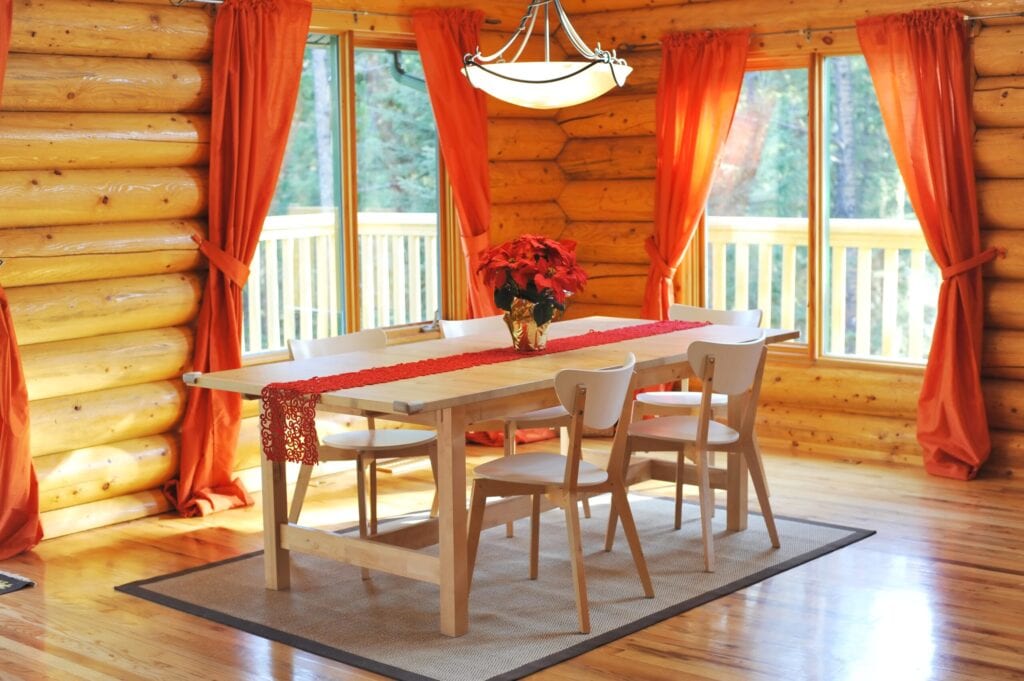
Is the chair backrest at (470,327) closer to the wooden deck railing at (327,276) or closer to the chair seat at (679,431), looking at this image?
the chair seat at (679,431)

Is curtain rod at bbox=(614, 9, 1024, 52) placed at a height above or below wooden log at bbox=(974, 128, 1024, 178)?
above

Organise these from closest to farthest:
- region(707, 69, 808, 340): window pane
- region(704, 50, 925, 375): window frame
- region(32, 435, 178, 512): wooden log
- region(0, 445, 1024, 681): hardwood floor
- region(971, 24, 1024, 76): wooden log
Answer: region(0, 445, 1024, 681): hardwood floor → region(32, 435, 178, 512): wooden log → region(971, 24, 1024, 76): wooden log → region(704, 50, 925, 375): window frame → region(707, 69, 808, 340): window pane

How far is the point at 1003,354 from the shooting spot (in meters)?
6.60

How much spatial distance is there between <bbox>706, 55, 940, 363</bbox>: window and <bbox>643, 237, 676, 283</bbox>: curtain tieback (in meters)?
0.32

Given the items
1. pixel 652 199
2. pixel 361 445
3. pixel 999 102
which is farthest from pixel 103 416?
pixel 999 102

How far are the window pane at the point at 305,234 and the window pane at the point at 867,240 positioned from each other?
2.62 metres

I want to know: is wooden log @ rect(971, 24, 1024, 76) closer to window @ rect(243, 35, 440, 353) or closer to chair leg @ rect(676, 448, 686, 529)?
chair leg @ rect(676, 448, 686, 529)

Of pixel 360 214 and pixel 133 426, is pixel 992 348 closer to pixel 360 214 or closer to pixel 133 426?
pixel 360 214

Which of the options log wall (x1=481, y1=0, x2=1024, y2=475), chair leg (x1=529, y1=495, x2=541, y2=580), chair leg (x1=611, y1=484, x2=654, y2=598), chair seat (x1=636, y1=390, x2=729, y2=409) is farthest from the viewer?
log wall (x1=481, y1=0, x2=1024, y2=475)

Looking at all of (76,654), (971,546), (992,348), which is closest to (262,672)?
(76,654)

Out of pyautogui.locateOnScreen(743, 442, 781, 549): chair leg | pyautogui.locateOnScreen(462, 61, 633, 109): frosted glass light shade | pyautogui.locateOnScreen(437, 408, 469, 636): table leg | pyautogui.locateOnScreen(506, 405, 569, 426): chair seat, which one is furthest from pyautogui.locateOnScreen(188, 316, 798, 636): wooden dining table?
pyautogui.locateOnScreen(462, 61, 633, 109): frosted glass light shade

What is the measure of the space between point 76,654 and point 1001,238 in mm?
4593

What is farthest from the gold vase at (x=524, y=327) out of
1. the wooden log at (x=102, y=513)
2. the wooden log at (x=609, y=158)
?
the wooden log at (x=609, y=158)

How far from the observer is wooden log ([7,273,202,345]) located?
5.66 meters
